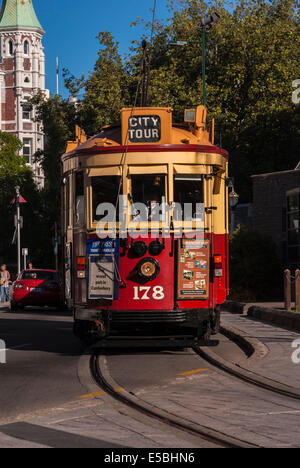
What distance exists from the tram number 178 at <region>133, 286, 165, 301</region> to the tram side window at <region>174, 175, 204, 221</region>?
3.89ft

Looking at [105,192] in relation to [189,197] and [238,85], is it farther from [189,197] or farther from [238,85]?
[238,85]

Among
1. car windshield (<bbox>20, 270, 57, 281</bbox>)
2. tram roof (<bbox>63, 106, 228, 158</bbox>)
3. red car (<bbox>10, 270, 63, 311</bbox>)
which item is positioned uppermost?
tram roof (<bbox>63, 106, 228, 158</bbox>)

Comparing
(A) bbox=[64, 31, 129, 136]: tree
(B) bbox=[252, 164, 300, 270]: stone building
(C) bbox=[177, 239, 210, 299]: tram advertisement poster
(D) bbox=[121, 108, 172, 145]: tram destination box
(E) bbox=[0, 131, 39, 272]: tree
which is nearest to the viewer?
(C) bbox=[177, 239, 210, 299]: tram advertisement poster

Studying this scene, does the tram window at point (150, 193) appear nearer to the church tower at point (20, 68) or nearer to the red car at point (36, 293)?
the red car at point (36, 293)

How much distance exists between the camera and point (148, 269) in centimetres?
1341

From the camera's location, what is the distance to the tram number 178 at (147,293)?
13.4 metres

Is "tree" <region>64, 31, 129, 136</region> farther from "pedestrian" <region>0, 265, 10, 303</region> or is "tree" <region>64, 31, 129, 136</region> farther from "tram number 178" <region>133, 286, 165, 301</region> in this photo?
"tram number 178" <region>133, 286, 165, 301</region>

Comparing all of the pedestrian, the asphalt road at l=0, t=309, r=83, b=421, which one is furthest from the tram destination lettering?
the pedestrian

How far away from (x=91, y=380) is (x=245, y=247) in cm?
2392

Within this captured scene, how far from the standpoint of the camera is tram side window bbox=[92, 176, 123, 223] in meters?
13.7

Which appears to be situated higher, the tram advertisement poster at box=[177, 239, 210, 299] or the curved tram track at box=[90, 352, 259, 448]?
the tram advertisement poster at box=[177, 239, 210, 299]

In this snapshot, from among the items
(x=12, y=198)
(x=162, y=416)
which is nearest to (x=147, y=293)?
(x=162, y=416)

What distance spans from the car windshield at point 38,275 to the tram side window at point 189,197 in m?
18.6

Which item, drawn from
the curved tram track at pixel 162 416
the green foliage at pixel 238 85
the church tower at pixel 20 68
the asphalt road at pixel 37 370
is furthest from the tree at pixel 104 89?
the church tower at pixel 20 68
